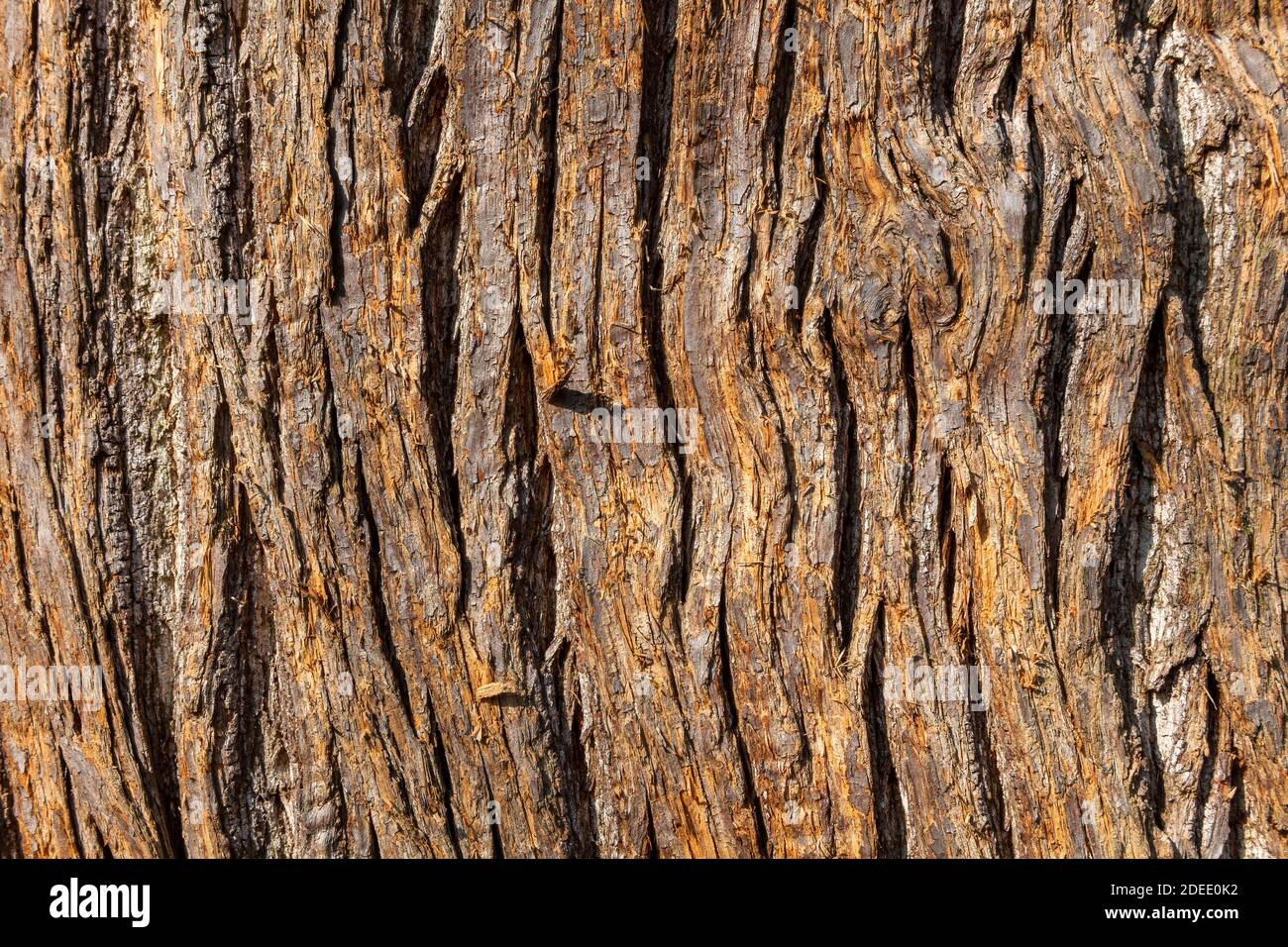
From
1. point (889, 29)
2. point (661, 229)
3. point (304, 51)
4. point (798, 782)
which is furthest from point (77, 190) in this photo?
point (798, 782)

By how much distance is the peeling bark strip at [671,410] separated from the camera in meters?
2.45

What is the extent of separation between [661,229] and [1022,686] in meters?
1.66

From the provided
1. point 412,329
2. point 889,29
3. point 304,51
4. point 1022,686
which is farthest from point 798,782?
point 304,51

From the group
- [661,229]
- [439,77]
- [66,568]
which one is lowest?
[66,568]

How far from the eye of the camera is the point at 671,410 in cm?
257

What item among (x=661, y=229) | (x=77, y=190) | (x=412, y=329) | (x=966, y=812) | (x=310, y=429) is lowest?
(x=966, y=812)

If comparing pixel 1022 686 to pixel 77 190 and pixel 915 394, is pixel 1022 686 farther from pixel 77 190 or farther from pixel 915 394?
pixel 77 190

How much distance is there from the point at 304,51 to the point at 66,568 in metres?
1.66

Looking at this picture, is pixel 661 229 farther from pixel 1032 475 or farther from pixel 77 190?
pixel 77 190

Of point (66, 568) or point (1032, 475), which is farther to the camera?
point (66, 568)

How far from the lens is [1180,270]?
2461 mm

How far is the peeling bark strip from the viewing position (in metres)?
2.45

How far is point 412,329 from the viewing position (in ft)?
8.29

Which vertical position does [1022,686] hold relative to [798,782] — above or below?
above
